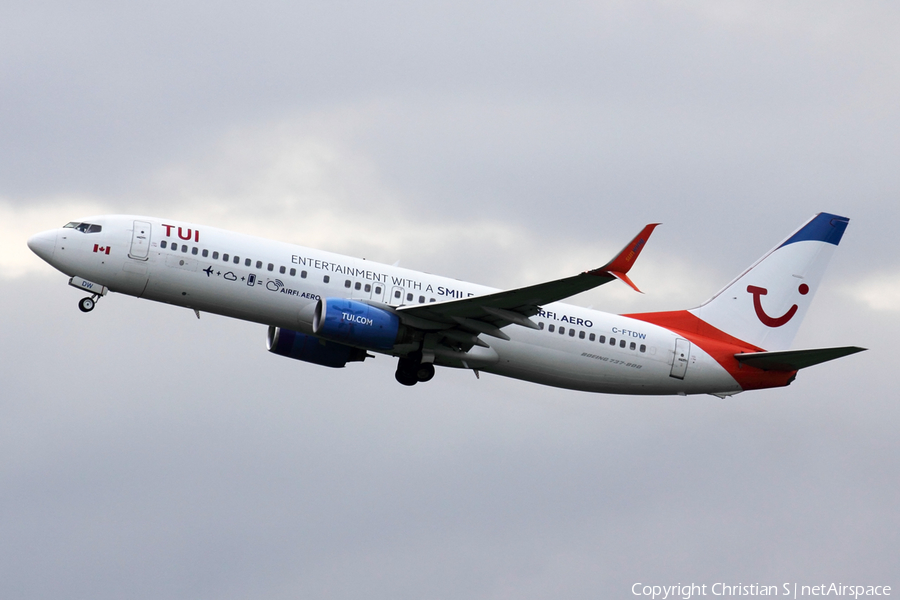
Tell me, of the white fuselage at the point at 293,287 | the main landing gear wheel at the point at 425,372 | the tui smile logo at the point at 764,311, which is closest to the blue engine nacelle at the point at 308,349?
the main landing gear wheel at the point at 425,372

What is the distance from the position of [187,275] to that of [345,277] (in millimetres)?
6104

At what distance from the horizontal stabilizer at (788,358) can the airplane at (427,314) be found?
2.9 inches

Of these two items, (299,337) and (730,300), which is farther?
(730,300)

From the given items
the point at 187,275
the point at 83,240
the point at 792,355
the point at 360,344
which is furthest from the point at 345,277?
the point at 792,355

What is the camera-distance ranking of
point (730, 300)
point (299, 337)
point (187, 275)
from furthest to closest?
point (730, 300)
point (299, 337)
point (187, 275)

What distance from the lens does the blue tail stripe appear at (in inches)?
2169

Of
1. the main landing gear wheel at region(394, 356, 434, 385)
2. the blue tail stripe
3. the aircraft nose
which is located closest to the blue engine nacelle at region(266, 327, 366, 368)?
the main landing gear wheel at region(394, 356, 434, 385)

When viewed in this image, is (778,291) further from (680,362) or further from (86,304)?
(86,304)

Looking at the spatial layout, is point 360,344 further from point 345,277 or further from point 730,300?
point 730,300

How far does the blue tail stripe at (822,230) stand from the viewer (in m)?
55.1

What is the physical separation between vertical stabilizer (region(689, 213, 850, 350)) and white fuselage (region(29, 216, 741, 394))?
5.68m

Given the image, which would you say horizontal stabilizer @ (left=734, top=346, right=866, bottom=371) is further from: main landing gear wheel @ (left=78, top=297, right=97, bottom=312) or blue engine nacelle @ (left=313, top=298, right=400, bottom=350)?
main landing gear wheel @ (left=78, top=297, right=97, bottom=312)

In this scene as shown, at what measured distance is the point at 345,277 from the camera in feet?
148

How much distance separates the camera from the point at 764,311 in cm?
5362
